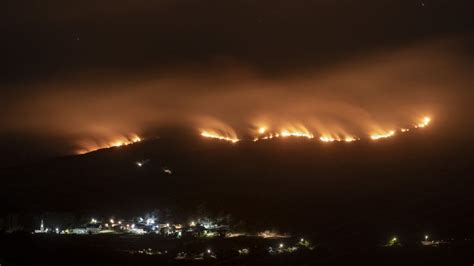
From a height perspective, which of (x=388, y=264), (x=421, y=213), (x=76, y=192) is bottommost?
(x=388, y=264)

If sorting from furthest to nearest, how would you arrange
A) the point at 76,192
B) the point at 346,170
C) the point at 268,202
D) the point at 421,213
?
the point at 76,192
the point at 346,170
the point at 268,202
the point at 421,213

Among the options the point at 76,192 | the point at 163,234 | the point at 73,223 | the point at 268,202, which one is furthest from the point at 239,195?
the point at 76,192

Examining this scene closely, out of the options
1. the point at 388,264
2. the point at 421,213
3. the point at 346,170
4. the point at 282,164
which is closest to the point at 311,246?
the point at 388,264

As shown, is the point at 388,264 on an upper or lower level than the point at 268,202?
lower

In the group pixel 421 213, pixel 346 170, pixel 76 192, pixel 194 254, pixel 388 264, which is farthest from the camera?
pixel 76 192

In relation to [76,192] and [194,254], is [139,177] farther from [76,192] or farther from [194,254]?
[194,254]

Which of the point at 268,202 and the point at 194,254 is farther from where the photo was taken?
the point at 268,202
